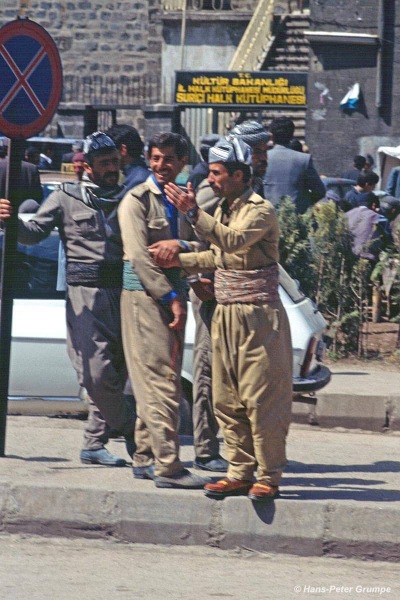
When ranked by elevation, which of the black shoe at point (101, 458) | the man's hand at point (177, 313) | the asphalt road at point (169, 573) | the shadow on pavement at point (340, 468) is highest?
the man's hand at point (177, 313)

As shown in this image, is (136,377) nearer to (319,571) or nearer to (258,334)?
(258,334)

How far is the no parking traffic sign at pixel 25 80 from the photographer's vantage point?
667 cm

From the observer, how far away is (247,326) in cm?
577

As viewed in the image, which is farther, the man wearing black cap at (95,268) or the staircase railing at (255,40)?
the staircase railing at (255,40)

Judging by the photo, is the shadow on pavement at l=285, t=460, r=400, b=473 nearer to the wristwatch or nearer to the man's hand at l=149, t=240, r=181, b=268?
the man's hand at l=149, t=240, r=181, b=268

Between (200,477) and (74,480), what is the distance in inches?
25.5

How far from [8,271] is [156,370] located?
1.20 metres

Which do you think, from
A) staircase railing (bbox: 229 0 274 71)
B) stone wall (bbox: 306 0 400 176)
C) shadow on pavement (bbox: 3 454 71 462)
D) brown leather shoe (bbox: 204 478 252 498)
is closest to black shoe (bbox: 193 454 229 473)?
brown leather shoe (bbox: 204 478 252 498)

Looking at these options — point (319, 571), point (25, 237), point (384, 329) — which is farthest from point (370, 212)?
point (319, 571)

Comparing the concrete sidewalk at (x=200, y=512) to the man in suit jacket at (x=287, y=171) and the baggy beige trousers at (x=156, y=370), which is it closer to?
the baggy beige trousers at (x=156, y=370)

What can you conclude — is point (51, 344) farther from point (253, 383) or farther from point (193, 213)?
point (193, 213)

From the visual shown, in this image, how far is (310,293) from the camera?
428 inches

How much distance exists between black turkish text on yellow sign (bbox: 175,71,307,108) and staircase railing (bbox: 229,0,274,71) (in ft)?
12.9

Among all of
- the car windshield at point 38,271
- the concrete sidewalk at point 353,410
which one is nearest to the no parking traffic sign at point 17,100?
the car windshield at point 38,271
